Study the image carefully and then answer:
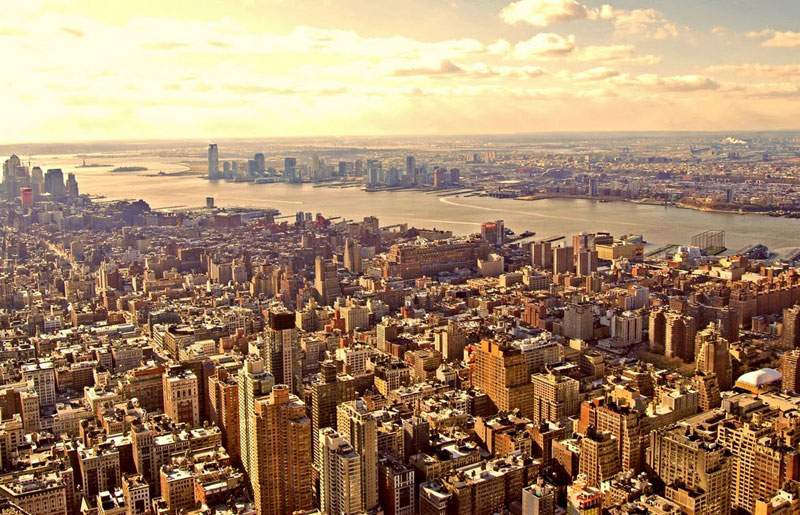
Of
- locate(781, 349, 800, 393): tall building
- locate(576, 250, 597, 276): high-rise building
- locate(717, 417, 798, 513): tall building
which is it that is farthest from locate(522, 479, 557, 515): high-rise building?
locate(576, 250, 597, 276): high-rise building

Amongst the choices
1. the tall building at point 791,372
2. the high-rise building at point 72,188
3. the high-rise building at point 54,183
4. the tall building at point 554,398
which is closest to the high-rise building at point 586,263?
the tall building at point 791,372

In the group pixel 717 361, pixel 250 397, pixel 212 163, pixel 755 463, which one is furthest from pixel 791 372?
pixel 212 163

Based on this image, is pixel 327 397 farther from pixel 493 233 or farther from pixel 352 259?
pixel 493 233

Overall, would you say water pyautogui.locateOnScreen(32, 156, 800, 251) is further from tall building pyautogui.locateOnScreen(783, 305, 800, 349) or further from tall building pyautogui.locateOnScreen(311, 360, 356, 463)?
tall building pyautogui.locateOnScreen(311, 360, 356, 463)

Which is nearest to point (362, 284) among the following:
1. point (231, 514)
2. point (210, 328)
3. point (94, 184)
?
point (210, 328)

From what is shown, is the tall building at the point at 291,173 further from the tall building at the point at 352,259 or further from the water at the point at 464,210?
the tall building at the point at 352,259

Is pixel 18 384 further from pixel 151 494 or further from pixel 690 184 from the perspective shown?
pixel 690 184
